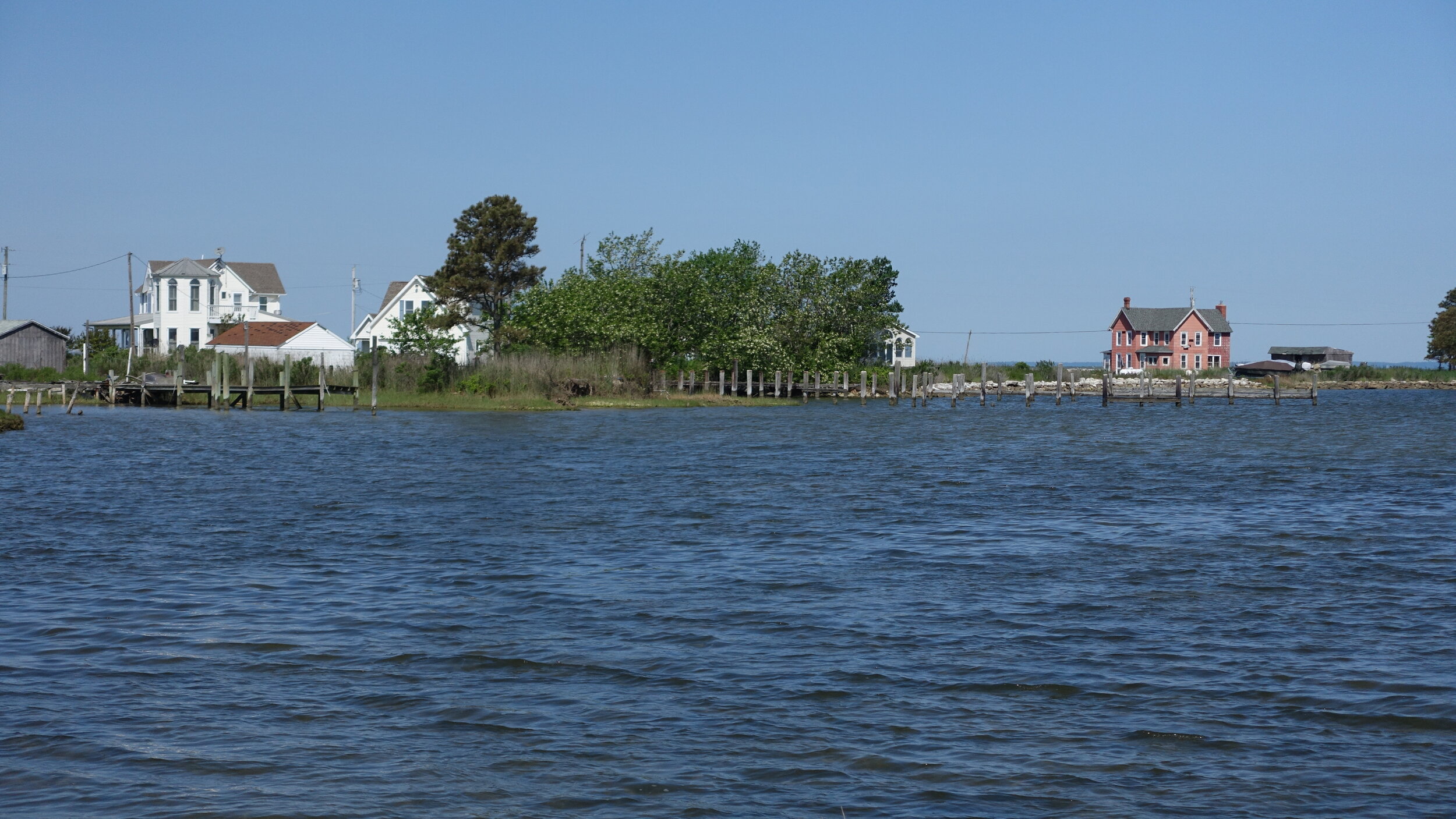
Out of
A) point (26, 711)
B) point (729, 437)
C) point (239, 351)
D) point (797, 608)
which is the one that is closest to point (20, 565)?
point (26, 711)

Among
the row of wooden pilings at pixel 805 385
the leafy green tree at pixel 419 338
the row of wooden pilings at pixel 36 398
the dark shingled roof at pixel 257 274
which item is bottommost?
the row of wooden pilings at pixel 36 398

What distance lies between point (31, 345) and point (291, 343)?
45.7 feet

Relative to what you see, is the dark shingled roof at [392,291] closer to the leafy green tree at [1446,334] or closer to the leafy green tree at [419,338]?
the leafy green tree at [419,338]

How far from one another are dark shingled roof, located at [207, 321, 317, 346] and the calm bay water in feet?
164

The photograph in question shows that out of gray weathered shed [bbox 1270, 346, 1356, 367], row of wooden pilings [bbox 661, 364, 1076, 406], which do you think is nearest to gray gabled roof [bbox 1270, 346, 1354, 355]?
gray weathered shed [bbox 1270, 346, 1356, 367]

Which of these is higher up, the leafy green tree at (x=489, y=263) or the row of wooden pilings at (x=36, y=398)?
the leafy green tree at (x=489, y=263)

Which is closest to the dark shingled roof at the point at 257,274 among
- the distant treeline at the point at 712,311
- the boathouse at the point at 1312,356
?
the distant treeline at the point at 712,311

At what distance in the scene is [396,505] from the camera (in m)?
23.8

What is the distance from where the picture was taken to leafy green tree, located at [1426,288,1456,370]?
425 ft

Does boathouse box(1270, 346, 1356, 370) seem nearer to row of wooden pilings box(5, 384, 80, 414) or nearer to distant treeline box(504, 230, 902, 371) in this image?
distant treeline box(504, 230, 902, 371)

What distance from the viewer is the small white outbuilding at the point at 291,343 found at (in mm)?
74750

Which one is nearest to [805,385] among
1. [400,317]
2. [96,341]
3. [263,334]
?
[400,317]

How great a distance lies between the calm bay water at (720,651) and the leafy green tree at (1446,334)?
388 feet

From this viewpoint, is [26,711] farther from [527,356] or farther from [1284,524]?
[527,356]
